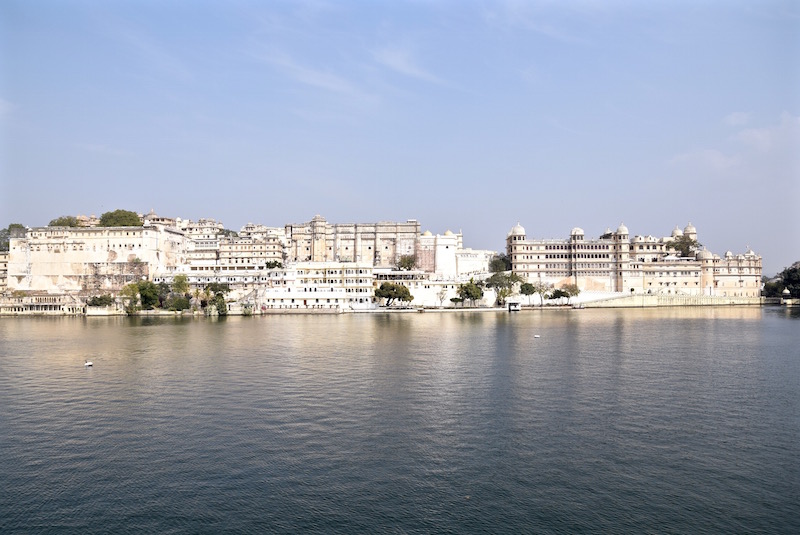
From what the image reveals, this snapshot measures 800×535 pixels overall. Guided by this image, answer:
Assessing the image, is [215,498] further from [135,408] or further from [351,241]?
[351,241]

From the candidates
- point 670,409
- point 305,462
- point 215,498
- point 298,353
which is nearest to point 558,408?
point 670,409

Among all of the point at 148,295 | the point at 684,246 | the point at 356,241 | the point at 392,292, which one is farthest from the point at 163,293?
the point at 684,246

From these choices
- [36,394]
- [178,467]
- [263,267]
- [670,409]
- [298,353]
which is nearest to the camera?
[178,467]

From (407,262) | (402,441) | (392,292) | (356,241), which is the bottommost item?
(402,441)

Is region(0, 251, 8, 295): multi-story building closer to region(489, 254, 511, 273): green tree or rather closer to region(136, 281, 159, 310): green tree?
region(136, 281, 159, 310): green tree

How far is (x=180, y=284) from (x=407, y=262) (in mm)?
26360

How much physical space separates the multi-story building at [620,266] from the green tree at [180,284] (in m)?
35.5

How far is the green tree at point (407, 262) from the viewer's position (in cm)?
7689

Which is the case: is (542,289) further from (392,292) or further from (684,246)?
(684,246)

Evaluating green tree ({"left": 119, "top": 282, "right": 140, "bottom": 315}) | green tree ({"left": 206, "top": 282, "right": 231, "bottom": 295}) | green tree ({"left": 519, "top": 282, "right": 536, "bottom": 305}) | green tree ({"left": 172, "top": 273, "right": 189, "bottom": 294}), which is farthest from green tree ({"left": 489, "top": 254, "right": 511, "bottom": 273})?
green tree ({"left": 119, "top": 282, "right": 140, "bottom": 315})

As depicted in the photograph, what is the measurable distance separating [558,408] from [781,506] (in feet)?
24.8

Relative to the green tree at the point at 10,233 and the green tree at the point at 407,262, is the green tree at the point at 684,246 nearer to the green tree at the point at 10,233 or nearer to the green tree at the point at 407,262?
the green tree at the point at 407,262

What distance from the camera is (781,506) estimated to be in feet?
40.3

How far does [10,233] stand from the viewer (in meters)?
75.6
